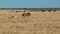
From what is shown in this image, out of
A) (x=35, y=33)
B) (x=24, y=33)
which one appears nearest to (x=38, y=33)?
(x=35, y=33)

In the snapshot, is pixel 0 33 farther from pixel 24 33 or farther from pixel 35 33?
pixel 35 33

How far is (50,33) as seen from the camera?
13.7m

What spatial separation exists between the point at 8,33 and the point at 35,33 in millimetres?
2171

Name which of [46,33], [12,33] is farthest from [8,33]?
[46,33]

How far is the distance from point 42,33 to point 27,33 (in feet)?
3.98

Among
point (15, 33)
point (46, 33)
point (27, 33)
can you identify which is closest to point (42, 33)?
point (46, 33)

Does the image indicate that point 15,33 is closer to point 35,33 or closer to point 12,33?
point 12,33

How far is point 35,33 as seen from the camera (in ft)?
45.1

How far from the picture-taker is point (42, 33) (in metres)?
13.7

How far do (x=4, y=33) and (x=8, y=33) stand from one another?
1.05 feet

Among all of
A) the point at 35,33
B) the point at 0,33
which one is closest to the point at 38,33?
the point at 35,33

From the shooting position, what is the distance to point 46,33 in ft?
44.6

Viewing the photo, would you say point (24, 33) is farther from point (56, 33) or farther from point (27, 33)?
point (56, 33)

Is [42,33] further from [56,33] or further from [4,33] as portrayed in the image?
[4,33]
